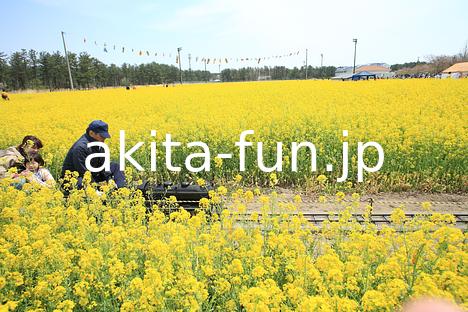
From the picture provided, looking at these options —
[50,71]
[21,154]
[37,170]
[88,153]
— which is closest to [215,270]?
[88,153]

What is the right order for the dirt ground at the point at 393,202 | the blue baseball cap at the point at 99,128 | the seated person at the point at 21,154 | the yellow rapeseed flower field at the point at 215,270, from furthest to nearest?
the dirt ground at the point at 393,202, the blue baseball cap at the point at 99,128, the seated person at the point at 21,154, the yellow rapeseed flower field at the point at 215,270

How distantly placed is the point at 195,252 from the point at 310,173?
490cm

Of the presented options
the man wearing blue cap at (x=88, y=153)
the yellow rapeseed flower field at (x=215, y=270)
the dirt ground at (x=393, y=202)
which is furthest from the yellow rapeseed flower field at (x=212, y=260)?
the dirt ground at (x=393, y=202)

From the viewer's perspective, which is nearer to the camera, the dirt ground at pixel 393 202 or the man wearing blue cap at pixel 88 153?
the man wearing blue cap at pixel 88 153

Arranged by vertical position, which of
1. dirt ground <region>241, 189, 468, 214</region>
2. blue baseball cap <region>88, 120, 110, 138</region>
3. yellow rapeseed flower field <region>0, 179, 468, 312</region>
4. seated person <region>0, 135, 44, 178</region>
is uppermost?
blue baseball cap <region>88, 120, 110, 138</region>

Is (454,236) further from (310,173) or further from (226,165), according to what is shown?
(226,165)

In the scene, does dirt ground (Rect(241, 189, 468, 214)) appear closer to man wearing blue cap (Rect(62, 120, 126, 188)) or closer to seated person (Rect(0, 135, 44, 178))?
man wearing blue cap (Rect(62, 120, 126, 188))

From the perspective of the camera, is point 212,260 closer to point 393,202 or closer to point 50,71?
point 393,202

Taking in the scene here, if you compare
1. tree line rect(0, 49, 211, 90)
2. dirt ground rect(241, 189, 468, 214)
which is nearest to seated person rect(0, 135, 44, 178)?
dirt ground rect(241, 189, 468, 214)

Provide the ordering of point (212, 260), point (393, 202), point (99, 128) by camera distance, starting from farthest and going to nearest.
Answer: point (393, 202) < point (99, 128) < point (212, 260)

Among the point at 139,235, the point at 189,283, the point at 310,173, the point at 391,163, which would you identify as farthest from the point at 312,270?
the point at 391,163

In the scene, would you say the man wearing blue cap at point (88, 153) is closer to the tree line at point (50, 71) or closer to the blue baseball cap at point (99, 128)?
the blue baseball cap at point (99, 128)

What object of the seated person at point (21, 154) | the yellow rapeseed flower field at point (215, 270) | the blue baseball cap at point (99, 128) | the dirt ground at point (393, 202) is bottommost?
the dirt ground at point (393, 202)

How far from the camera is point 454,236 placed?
2.80 metres
